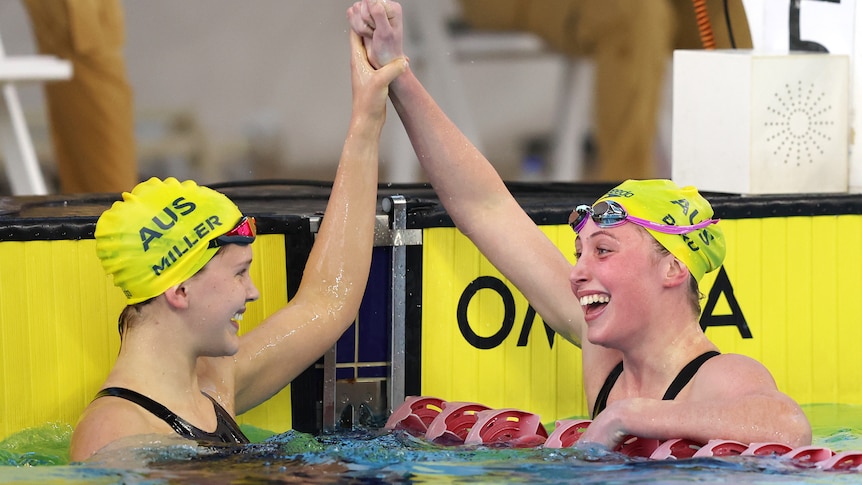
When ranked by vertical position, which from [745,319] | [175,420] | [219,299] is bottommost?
[175,420]

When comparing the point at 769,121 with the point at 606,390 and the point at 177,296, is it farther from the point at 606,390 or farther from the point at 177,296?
the point at 177,296

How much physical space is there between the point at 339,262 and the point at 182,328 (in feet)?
1.47

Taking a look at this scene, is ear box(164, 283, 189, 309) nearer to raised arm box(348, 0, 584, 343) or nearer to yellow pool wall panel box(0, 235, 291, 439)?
yellow pool wall panel box(0, 235, 291, 439)

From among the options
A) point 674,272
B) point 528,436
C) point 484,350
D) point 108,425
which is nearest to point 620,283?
point 674,272

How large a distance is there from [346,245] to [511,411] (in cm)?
52

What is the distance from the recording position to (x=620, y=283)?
254 centimetres

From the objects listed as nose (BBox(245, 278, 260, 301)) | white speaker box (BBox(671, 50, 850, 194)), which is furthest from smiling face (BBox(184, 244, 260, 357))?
white speaker box (BBox(671, 50, 850, 194))

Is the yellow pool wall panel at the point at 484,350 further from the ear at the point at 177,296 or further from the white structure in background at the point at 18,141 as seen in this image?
the white structure in background at the point at 18,141

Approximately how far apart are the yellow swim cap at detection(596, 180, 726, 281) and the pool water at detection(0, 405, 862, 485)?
436 millimetres

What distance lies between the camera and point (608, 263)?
2.56 m

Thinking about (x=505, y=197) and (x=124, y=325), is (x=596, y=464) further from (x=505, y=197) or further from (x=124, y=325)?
(x=124, y=325)

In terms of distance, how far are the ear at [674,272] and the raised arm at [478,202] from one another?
0.97 feet

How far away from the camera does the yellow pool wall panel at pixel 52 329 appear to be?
2.75m

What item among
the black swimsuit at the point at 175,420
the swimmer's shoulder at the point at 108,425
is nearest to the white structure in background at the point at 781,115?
the black swimsuit at the point at 175,420
